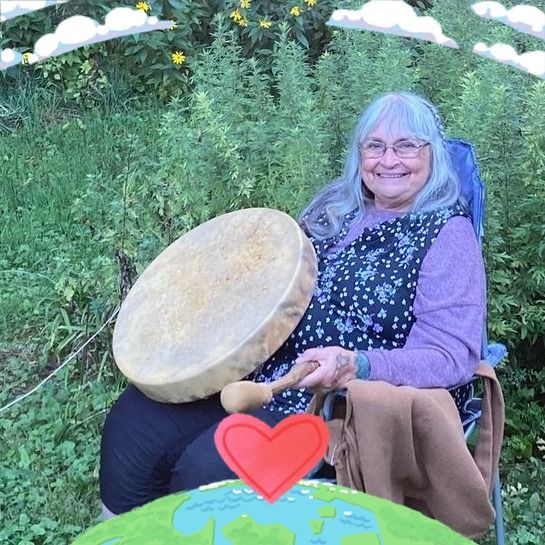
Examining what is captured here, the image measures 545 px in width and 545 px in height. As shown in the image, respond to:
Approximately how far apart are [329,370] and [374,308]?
374 mm

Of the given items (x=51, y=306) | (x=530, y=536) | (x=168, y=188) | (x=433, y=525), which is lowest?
(x=51, y=306)

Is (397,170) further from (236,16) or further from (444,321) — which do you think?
(236,16)

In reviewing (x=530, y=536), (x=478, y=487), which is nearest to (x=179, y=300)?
(x=478, y=487)

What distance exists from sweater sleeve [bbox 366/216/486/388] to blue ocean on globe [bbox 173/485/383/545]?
86 centimetres

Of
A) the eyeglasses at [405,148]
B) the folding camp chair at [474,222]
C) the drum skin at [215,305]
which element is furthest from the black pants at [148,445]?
the eyeglasses at [405,148]

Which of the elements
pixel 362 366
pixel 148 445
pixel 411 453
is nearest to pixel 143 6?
pixel 148 445

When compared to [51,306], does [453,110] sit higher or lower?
higher

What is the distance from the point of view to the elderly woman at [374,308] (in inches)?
84.2

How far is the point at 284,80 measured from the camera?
Answer: 138 inches

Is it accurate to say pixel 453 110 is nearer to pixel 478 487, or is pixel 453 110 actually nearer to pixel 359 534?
pixel 478 487

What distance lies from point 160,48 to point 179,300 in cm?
321

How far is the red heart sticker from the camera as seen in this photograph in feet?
4.14

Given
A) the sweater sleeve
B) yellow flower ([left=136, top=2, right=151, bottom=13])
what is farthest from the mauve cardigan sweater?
yellow flower ([left=136, top=2, right=151, bottom=13])

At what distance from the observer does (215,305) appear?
232 cm
